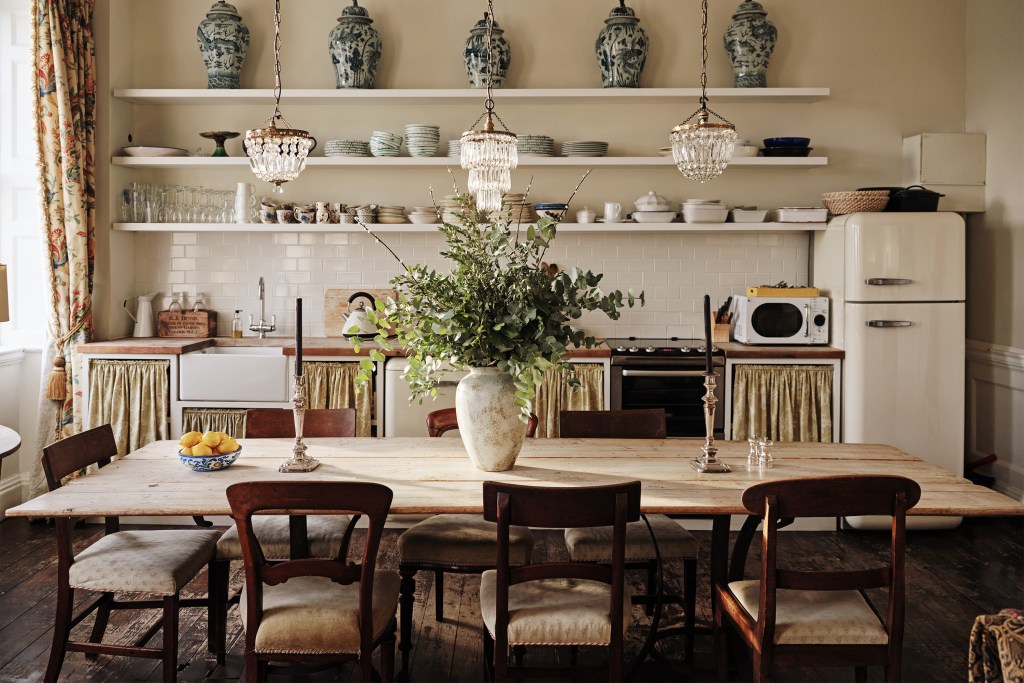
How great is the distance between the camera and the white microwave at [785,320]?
4945 mm

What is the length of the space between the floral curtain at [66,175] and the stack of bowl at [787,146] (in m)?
3.98

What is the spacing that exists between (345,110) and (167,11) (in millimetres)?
1287

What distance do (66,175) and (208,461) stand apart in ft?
8.98

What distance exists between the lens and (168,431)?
4.79 metres

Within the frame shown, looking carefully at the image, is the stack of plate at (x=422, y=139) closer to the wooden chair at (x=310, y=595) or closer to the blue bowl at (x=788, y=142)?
the blue bowl at (x=788, y=142)

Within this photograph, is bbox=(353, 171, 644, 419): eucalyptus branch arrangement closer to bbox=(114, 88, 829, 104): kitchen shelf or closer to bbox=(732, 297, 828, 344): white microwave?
bbox=(732, 297, 828, 344): white microwave

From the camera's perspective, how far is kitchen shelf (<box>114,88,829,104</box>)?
509 centimetres

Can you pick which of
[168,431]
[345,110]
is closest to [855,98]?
[345,110]

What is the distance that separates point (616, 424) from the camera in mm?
3451

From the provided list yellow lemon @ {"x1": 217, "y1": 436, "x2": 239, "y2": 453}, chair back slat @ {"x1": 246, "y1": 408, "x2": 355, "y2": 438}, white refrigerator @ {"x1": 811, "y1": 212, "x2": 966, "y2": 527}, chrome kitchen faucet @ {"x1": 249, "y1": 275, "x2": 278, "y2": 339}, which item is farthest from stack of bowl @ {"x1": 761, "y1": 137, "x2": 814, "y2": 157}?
yellow lemon @ {"x1": 217, "y1": 436, "x2": 239, "y2": 453}

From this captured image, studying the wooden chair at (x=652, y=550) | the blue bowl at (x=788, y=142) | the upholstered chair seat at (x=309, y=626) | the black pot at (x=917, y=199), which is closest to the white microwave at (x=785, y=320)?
the black pot at (x=917, y=199)

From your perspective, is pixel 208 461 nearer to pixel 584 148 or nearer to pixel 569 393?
pixel 569 393

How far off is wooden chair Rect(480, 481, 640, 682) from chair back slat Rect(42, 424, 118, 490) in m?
1.41

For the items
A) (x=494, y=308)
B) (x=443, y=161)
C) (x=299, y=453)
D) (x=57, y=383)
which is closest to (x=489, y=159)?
(x=494, y=308)
